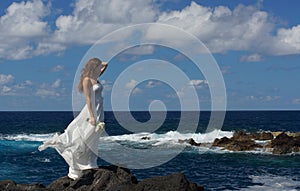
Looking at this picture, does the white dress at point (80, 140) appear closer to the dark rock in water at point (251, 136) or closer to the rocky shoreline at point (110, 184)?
the rocky shoreline at point (110, 184)

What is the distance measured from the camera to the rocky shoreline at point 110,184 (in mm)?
10953

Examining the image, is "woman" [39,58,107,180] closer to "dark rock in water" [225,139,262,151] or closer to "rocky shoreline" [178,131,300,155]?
"rocky shoreline" [178,131,300,155]

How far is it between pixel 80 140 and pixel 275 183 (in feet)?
40.6

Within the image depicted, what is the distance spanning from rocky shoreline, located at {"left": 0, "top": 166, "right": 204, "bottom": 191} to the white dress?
1.02 feet

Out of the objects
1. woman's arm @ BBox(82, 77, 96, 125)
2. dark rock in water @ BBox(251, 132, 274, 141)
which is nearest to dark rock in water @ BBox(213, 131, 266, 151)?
dark rock in water @ BBox(251, 132, 274, 141)

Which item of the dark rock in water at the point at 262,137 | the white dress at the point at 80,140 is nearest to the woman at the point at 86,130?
the white dress at the point at 80,140

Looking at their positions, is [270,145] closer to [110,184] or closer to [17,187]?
[110,184]

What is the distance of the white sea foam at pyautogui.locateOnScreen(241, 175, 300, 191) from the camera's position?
65.8 ft

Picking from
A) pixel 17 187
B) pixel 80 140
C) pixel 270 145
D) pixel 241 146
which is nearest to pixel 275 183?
pixel 80 140

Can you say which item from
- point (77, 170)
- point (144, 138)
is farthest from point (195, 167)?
point (144, 138)

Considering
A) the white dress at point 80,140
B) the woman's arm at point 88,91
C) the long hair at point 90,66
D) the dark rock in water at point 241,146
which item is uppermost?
the long hair at point 90,66

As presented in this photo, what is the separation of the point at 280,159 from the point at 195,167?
6.67 meters

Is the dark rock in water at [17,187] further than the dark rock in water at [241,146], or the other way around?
the dark rock in water at [241,146]

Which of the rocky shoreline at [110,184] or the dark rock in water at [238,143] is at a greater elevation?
the rocky shoreline at [110,184]
